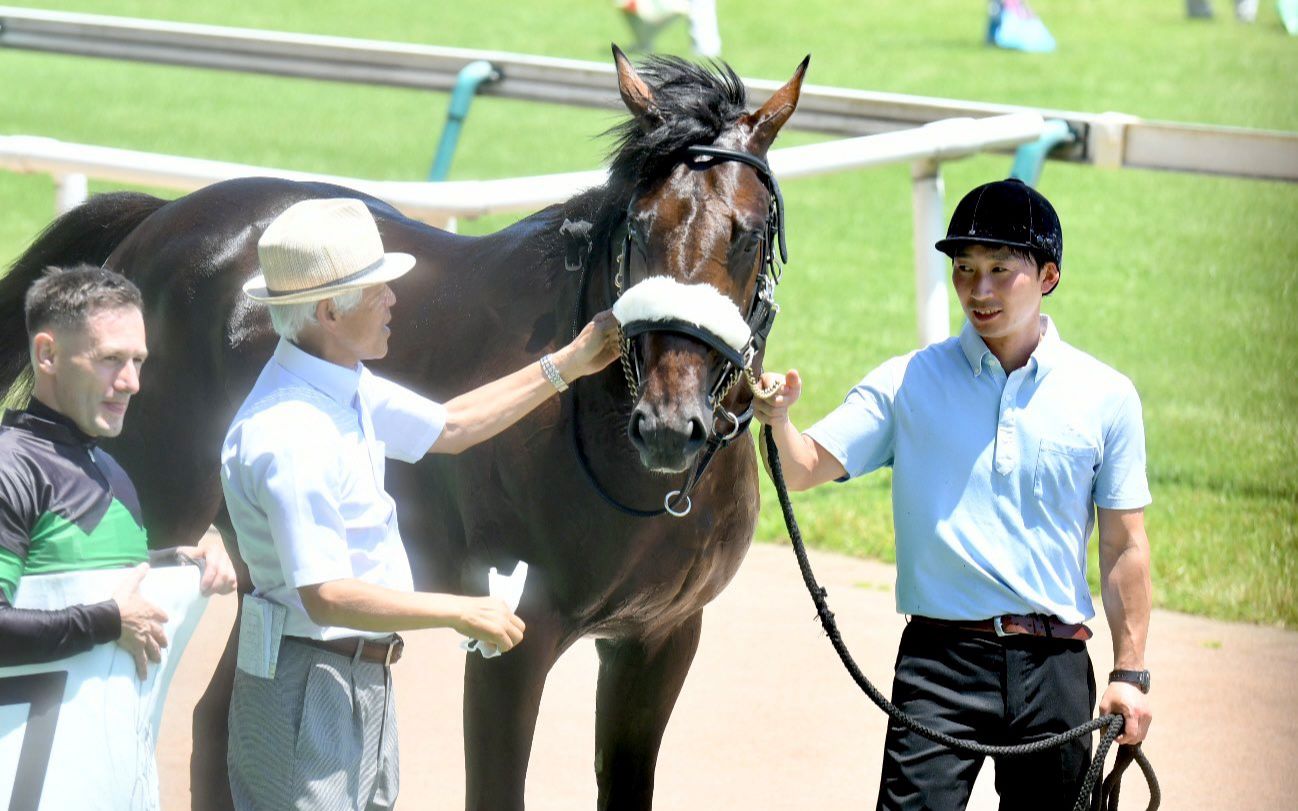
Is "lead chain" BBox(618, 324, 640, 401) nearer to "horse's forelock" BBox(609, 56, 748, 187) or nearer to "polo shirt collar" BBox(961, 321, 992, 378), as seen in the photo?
"horse's forelock" BBox(609, 56, 748, 187)

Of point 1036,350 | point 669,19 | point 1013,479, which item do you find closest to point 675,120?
point 1036,350

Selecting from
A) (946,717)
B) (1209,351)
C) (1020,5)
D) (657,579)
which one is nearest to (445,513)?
(657,579)

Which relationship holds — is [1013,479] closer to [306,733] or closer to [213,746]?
[306,733]

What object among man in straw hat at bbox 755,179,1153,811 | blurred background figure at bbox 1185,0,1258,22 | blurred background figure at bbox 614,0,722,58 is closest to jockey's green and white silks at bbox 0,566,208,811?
man in straw hat at bbox 755,179,1153,811

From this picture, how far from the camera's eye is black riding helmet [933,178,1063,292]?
3.27m

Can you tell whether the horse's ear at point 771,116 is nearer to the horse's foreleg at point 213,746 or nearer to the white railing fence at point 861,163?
the horse's foreleg at point 213,746

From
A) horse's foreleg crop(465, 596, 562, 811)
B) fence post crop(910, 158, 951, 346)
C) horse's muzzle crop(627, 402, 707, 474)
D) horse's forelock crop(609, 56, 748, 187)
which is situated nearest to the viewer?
horse's muzzle crop(627, 402, 707, 474)

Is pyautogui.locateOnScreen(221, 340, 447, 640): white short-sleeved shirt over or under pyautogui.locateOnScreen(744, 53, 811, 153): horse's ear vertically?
under

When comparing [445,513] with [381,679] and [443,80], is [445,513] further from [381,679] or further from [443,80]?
[443,80]

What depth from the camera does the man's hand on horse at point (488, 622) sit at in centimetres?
276

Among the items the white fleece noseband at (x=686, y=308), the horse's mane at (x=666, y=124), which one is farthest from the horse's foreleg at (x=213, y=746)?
the white fleece noseband at (x=686, y=308)

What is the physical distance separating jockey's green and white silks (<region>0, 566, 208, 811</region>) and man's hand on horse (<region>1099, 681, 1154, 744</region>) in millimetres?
1817

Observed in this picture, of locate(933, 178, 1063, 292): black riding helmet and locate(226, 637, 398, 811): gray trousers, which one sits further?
locate(933, 178, 1063, 292): black riding helmet

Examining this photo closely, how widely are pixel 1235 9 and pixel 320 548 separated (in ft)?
74.0
